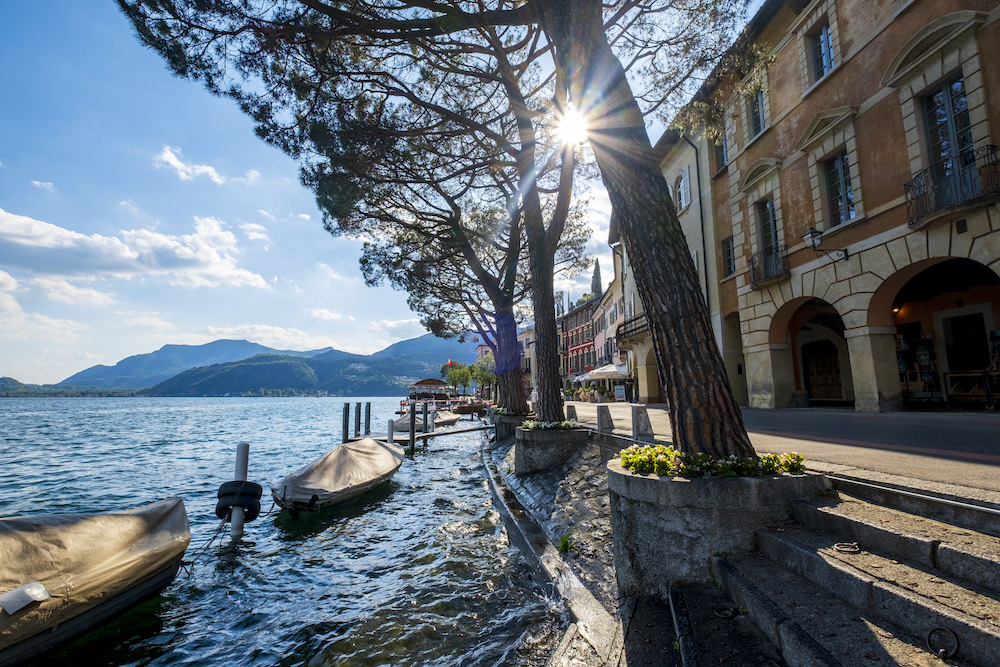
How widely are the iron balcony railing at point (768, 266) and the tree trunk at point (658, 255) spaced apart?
36.4 ft

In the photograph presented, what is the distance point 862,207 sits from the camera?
11.0 metres

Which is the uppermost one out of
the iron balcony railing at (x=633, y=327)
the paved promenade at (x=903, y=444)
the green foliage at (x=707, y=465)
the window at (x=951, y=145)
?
the window at (x=951, y=145)

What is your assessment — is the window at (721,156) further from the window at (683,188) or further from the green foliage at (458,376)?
the green foliage at (458,376)

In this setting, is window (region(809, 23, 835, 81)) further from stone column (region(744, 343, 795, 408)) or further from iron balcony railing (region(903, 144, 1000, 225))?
stone column (region(744, 343, 795, 408))

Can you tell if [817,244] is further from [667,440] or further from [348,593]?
[348,593]

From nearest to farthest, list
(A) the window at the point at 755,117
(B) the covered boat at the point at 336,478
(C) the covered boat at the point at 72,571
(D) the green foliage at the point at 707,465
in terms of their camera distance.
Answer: (D) the green foliage at the point at 707,465, (C) the covered boat at the point at 72,571, (B) the covered boat at the point at 336,478, (A) the window at the point at 755,117

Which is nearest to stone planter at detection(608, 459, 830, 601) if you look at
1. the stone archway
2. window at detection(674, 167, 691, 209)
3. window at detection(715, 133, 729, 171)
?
the stone archway

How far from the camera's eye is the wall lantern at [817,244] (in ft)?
37.9

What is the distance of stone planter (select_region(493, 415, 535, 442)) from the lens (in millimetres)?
14430

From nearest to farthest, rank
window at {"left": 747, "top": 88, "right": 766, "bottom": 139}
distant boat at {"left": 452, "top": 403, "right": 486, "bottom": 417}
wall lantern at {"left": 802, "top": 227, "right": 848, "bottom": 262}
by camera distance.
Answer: wall lantern at {"left": 802, "top": 227, "right": 848, "bottom": 262} → window at {"left": 747, "top": 88, "right": 766, "bottom": 139} → distant boat at {"left": 452, "top": 403, "right": 486, "bottom": 417}

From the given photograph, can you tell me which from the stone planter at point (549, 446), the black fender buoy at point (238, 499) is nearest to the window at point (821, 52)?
the stone planter at point (549, 446)

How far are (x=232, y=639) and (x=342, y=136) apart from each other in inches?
333

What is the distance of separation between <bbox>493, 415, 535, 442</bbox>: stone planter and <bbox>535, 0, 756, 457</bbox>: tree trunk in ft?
33.3

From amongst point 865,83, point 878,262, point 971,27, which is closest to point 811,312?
point 878,262
